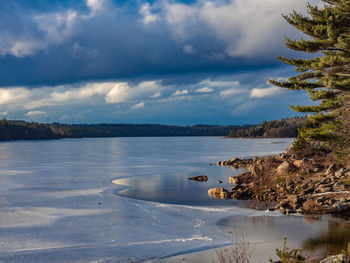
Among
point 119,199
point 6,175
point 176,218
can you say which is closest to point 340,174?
point 176,218

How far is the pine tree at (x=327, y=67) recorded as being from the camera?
19.9 m

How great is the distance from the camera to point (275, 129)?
17900 centimetres

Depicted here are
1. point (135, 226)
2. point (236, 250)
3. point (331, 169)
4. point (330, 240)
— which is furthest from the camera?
point (331, 169)

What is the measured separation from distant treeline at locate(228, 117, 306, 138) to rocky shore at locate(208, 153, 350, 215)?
14922 cm

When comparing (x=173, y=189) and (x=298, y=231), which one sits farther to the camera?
(x=173, y=189)

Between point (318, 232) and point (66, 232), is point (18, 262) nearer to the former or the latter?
point (66, 232)

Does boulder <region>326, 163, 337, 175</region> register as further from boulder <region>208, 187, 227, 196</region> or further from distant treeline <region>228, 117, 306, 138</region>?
distant treeline <region>228, 117, 306, 138</region>

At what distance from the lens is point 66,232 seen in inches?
624

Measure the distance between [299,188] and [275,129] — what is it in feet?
523

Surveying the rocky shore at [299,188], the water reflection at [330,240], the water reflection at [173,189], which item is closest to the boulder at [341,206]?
the rocky shore at [299,188]

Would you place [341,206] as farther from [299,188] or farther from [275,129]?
[275,129]

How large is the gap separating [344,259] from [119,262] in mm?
6420

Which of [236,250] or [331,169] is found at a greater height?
[331,169]

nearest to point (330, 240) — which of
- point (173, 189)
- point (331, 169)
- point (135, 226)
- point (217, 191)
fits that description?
point (135, 226)
